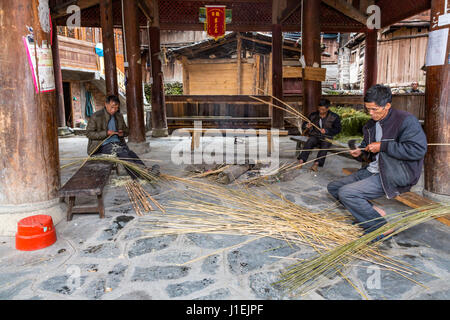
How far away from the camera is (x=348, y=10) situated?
30.5 feet

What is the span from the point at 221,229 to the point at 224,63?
1195 cm

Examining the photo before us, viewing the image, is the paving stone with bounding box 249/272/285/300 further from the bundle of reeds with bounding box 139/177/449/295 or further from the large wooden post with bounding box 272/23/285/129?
the large wooden post with bounding box 272/23/285/129

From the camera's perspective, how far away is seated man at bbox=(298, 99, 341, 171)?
18.6 feet

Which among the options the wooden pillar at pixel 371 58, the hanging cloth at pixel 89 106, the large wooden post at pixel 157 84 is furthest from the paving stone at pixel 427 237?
the hanging cloth at pixel 89 106

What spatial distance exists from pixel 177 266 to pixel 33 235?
1.31m

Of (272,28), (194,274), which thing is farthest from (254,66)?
(194,274)

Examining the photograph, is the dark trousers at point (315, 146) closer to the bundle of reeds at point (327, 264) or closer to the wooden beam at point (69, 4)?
the bundle of reeds at point (327, 264)

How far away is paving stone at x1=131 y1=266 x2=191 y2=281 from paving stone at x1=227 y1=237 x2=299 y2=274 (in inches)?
15.1

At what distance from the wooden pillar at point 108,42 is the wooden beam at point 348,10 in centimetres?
538

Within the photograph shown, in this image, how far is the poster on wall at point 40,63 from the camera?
320 centimetres

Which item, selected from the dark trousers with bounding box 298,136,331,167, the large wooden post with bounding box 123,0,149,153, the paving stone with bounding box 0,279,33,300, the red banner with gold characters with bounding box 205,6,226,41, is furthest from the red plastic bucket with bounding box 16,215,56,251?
the red banner with gold characters with bounding box 205,6,226,41

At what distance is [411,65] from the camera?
1339 centimetres

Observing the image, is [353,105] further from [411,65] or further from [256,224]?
[256,224]

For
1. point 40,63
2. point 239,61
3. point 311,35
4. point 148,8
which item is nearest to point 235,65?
point 239,61
